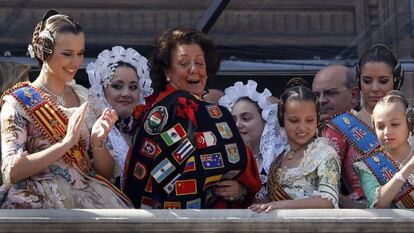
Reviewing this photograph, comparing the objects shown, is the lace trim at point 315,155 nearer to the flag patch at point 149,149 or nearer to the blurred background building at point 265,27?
the flag patch at point 149,149

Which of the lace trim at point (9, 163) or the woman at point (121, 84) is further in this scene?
the woman at point (121, 84)

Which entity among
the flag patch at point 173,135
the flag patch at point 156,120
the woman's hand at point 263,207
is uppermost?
the flag patch at point 156,120

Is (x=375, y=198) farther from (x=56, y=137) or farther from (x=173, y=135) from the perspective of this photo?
(x=56, y=137)

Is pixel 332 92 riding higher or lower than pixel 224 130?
higher

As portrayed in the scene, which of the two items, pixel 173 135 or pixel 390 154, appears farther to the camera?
pixel 390 154

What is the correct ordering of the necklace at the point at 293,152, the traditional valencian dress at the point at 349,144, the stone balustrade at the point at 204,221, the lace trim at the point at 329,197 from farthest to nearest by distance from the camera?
the traditional valencian dress at the point at 349,144, the necklace at the point at 293,152, the lace trim at the point at 329,197, the stone balustrade at the point at 204,221

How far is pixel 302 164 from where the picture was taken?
503 centimetres

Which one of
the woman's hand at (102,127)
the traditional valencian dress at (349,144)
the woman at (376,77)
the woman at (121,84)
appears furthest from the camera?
the woman at (121,84)

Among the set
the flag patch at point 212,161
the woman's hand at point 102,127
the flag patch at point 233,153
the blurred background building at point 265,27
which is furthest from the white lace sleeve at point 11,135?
the blurred background building at point 265,27

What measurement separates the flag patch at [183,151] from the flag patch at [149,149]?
0.28 ft

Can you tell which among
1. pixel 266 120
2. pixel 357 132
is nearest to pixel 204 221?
pixel 357 132

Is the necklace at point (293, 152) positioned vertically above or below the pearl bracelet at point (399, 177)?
above

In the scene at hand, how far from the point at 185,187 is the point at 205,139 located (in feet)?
0.76

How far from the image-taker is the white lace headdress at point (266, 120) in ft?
19.2
